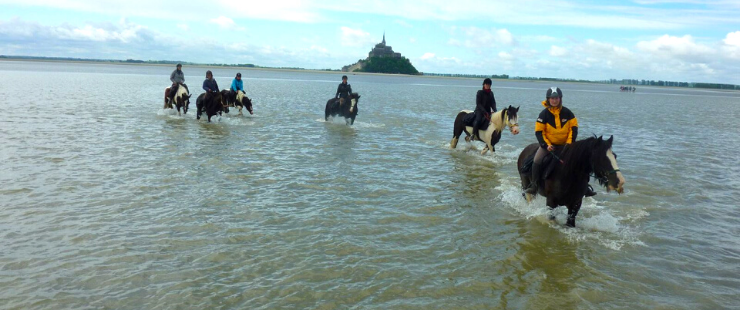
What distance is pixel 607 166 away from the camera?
6.57m

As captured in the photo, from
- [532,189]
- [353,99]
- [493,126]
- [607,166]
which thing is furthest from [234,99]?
[607,166]

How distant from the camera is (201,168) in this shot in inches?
447

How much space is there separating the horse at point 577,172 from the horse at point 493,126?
4.09 metres

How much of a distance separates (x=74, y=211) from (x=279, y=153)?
639cm

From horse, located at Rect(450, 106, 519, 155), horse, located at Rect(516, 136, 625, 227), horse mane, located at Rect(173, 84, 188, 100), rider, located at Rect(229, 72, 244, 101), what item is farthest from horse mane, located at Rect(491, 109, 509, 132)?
horse mane, located at Rect(173, 84, 188, 100)

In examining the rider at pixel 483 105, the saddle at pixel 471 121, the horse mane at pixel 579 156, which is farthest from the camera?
the saddle at pixel 471 121

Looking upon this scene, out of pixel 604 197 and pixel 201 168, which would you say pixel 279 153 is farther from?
pixel 604 197

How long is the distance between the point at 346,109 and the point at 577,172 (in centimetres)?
1448

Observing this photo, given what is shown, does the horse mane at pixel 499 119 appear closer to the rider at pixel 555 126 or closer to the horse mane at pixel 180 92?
the rider at pixel 555 126

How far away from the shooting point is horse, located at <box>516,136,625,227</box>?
6.58m

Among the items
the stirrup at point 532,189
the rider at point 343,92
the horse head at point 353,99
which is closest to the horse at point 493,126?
the stirrup at point 532,189

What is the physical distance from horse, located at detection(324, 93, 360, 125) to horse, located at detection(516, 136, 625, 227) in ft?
42.9

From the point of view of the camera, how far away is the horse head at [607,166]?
255 inches

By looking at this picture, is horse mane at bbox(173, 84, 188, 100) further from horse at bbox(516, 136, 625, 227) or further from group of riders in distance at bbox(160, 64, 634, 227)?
horse at bbox(516, 136, 625, 227)
